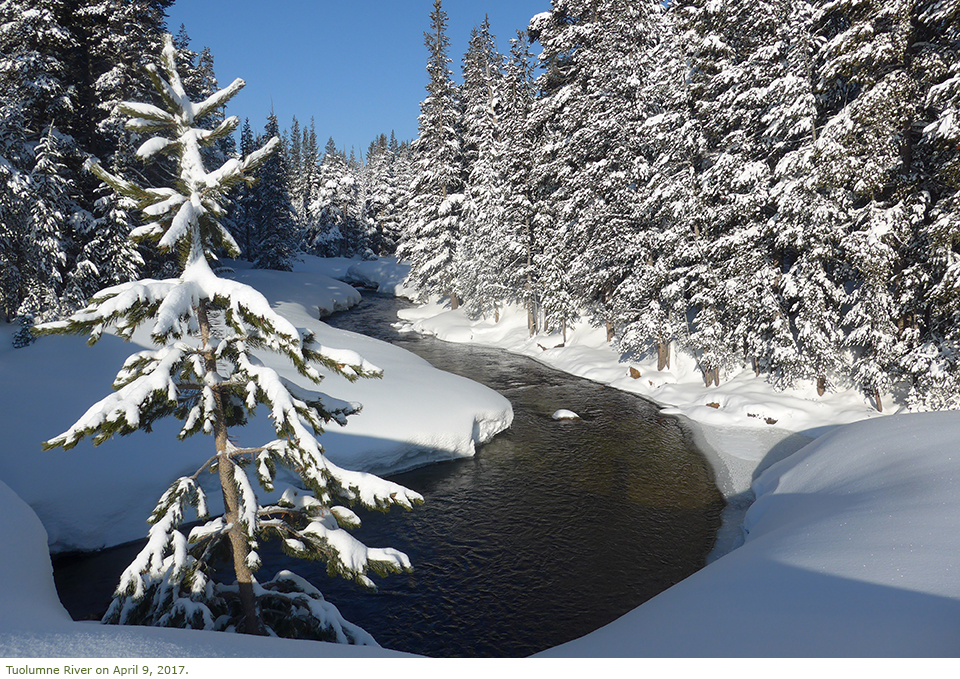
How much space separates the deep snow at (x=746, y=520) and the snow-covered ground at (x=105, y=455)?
4 cm

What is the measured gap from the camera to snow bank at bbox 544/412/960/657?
5.34 metres

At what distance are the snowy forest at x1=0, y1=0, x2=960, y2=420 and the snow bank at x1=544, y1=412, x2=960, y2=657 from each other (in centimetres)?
730

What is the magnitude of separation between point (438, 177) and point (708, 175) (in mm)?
25082

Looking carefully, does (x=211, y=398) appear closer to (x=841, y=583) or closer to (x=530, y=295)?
(x=841, y=583)

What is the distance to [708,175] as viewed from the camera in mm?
19562

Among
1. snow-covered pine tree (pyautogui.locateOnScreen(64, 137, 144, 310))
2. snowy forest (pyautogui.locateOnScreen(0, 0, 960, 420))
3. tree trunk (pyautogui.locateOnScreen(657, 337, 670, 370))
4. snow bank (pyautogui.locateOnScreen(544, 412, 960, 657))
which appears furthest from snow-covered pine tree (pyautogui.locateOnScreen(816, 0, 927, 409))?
snow-covered pine tree (pyautogui.locateOnScreen(64, 137, 144, 310))

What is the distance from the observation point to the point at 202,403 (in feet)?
19.4

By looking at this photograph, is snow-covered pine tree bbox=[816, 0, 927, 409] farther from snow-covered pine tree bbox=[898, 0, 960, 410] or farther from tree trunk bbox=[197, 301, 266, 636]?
tree trunk bbox=[197, 301, 266, 636]

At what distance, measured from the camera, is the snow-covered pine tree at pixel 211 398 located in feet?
18.4

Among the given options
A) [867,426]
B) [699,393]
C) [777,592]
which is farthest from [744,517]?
[699,393]

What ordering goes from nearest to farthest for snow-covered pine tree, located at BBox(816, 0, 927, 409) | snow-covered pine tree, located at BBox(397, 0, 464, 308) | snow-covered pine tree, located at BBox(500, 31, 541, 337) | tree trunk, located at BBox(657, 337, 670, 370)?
snow-covered pine tree, located at BBox(816, 0, 927, 409), tree trunk, located at BBox(657, 337, 670, 370), snow-covered pine tree, located at BBox(500, 31, 541, 337), snow-covered pine tree, located at BBox(397, 0, 464, 308)

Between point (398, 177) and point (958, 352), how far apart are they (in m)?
77.5

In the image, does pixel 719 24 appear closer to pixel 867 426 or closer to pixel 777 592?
pixel 867 426

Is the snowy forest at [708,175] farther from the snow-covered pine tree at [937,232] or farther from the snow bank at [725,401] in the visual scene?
the snow bank at [725,401]
